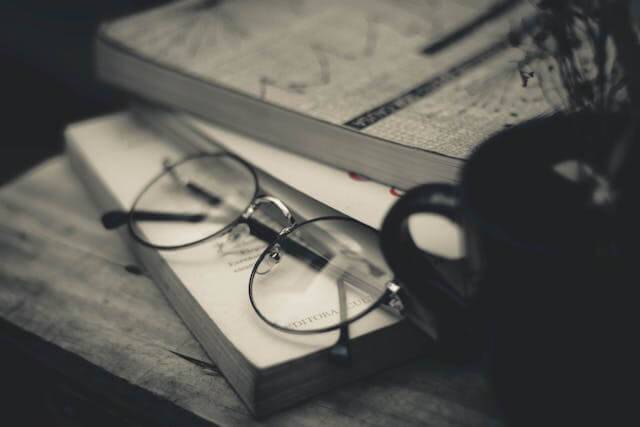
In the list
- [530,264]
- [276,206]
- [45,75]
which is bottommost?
[45,75]

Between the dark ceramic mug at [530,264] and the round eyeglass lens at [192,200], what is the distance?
0.25 meters

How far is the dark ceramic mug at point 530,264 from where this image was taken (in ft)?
0.91

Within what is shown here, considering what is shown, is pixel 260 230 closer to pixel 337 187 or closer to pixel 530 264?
pixel 337 187

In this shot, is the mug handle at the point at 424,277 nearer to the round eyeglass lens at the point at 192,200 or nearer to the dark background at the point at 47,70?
the round eyeglass lens at the point at 192,200

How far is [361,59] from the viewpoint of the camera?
2.19ft

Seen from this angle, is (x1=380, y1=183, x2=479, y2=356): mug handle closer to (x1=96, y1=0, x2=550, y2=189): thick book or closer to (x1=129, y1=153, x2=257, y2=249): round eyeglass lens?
A: (x1=96, y1=0, x2=550, y2=189): thick book

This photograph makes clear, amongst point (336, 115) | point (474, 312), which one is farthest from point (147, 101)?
point (474, 312)

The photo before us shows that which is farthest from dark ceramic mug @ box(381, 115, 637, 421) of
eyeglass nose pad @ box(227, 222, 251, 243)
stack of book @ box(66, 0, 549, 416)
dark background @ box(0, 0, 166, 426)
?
dark background @ box(0, 0, 166, 426)

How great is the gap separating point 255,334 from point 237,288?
64 mm

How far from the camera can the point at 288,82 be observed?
629 millimetres

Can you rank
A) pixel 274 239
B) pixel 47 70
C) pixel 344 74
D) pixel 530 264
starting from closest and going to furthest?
pixel 530 264
pixel 274 239
pixel 344 74
pixel 47 70

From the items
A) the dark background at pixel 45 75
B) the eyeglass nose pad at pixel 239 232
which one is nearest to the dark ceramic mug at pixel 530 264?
the eyeglass nose pad at pixel 239 232

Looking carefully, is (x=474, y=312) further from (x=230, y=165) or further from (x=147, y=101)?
(x=147, y=101)

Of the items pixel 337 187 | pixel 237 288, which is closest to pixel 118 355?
pixel 237 288
